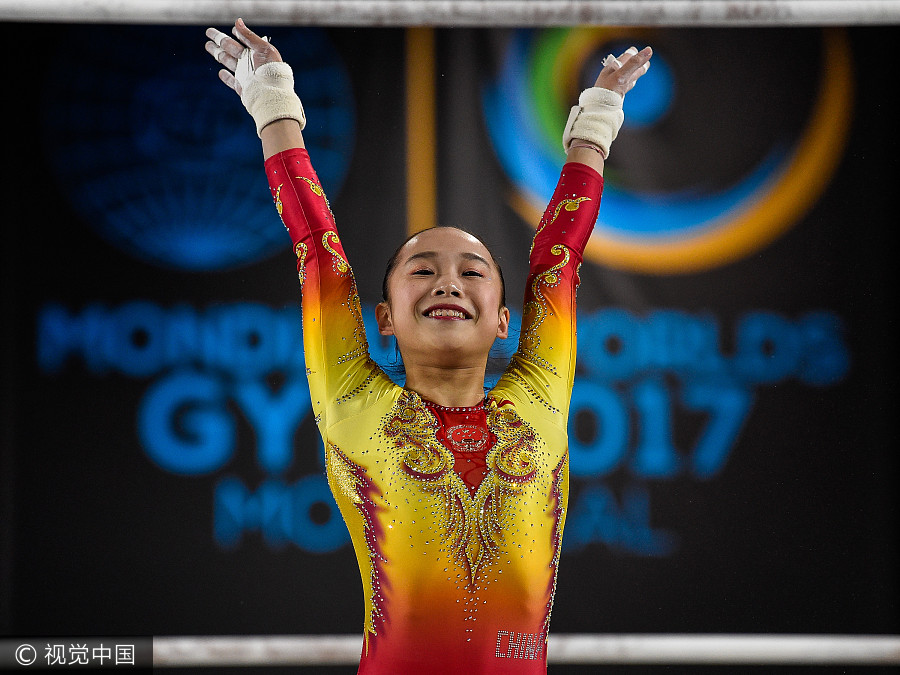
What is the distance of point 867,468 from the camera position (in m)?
2.67

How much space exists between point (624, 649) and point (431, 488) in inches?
50.4

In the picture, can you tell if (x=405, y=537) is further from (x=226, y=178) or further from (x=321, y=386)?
(x=226, y=178)

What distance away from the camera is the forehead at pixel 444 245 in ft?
4.86

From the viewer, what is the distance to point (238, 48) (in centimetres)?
173

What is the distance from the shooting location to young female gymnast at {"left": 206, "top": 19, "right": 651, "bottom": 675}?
1.34 meters

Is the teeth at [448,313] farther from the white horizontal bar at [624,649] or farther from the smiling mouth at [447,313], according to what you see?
the white horizontal bar at [624,649]

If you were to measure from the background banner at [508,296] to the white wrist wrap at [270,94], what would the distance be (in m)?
1.02

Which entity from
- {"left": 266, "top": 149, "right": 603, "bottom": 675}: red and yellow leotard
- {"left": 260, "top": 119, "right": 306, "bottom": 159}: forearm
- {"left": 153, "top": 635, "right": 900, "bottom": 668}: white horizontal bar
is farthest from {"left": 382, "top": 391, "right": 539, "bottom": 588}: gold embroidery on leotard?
{"left": 153, "top": 635, "right": 900, "bottom": 668}: white horizontal bar

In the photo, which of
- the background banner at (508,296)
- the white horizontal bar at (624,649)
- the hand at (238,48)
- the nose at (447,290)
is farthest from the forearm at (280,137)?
the white horizontal bar at (624,649)

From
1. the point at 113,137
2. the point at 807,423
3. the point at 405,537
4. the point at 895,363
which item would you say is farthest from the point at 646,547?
the point at 113,137

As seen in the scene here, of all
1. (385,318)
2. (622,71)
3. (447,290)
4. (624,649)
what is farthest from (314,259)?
(624,649)

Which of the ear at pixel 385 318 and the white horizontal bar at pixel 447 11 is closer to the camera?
the ear at pixel 385 318

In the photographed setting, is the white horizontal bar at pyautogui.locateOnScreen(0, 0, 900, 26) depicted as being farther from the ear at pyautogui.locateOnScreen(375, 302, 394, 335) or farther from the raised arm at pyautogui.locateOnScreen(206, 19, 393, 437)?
the ear at pyautogui.locateOnScreen(375, 302, 394, 335)

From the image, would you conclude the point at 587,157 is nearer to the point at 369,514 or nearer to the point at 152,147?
the point at 369,514
